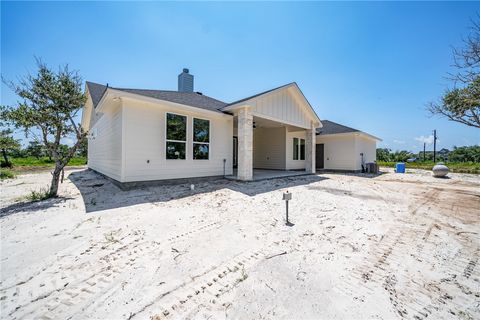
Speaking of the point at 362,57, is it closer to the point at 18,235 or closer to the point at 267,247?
the point at 267,247

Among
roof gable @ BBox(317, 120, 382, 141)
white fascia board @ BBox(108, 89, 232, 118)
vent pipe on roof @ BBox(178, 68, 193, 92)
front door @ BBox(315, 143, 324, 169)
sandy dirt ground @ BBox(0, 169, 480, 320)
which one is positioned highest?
vent pipe on roof @ BBox(178, 68, 193, 92)

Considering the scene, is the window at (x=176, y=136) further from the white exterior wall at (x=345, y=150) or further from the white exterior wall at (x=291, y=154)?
the white exterior wall at (x=345, y=150)

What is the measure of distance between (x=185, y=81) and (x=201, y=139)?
24.3ft

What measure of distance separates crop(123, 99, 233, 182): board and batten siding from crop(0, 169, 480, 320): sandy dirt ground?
2160 millimetres

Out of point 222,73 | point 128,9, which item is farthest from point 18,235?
point 222,73

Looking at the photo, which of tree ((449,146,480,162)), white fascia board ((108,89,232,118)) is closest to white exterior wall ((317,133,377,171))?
white fascia board ((108,89,232,118))

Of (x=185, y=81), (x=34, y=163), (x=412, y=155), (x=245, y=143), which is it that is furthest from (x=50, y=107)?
(x=412, y=155)

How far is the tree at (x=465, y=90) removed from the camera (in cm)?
567

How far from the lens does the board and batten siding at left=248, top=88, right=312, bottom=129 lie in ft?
28.8

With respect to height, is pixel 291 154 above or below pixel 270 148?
below

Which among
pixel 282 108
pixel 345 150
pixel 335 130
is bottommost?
pixel 345 150

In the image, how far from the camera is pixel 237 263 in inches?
96.2

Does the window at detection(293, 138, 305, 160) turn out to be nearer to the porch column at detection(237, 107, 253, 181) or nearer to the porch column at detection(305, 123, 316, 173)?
the porch column at detection(305, 123, 316, 173)

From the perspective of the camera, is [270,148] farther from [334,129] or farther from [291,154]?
[334,129]
